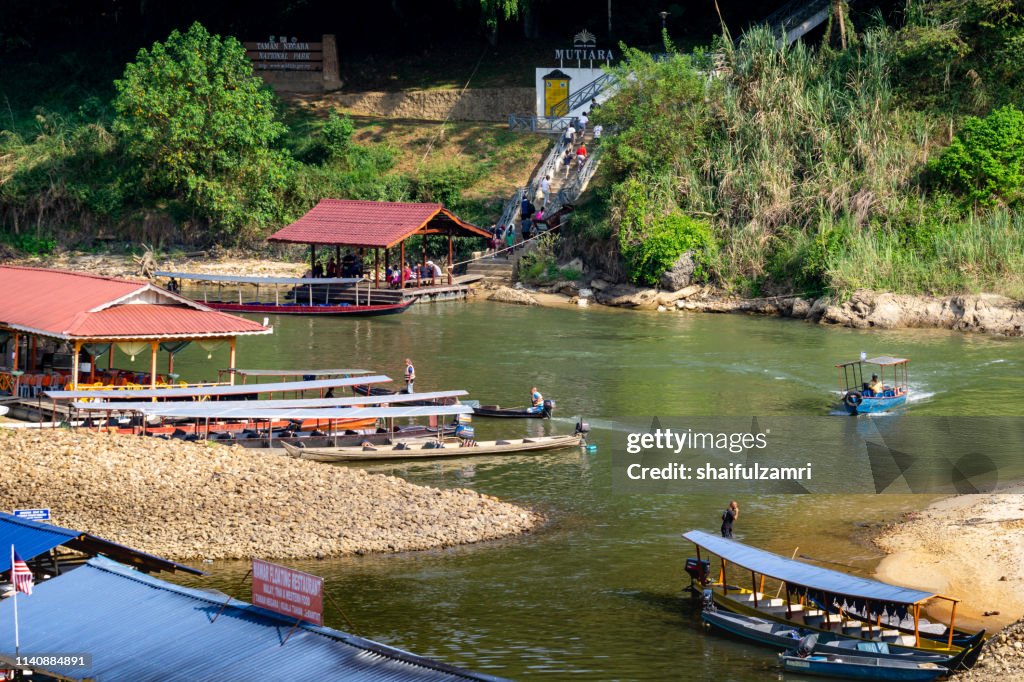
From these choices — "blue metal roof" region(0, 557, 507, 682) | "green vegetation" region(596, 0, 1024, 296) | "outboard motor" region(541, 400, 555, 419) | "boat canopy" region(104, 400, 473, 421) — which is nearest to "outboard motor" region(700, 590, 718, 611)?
"blue metal roof" region(0, 557, 507, 682)

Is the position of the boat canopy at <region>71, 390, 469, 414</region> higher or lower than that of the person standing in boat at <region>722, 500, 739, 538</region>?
higher

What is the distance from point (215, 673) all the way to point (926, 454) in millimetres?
24415

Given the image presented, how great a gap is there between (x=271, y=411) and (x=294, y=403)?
182 centimetres

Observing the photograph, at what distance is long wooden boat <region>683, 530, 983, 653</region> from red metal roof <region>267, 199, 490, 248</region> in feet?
123

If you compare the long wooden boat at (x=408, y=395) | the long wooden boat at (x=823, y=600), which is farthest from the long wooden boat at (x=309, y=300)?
the long wooden boat at (x=823, y=600)

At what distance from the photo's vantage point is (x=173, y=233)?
2913 inches

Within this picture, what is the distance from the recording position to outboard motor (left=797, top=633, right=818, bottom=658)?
23.7 metres

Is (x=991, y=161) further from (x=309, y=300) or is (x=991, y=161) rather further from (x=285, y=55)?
(x=285, y=55)

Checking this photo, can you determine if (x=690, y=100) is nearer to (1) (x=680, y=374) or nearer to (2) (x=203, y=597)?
(1) (x=680, y=374)

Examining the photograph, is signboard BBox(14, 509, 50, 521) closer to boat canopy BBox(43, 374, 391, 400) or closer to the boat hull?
boat canopy BBox(43, 374, 391, 400)

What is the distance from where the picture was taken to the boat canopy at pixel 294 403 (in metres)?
36.0

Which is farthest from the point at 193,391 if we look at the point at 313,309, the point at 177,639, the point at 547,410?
the point at 313,309

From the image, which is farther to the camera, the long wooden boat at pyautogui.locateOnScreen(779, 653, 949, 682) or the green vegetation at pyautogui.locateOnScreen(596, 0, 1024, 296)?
the green vegetation at pyautogui.locateOnScreen(596, 0, 1024, 296)

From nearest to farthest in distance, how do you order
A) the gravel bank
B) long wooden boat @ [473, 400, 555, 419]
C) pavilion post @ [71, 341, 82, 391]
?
the gravel bank, pavilion post @ [71, 341, 82, 391], long wooden boat @ [473, 400, 555, 419]
